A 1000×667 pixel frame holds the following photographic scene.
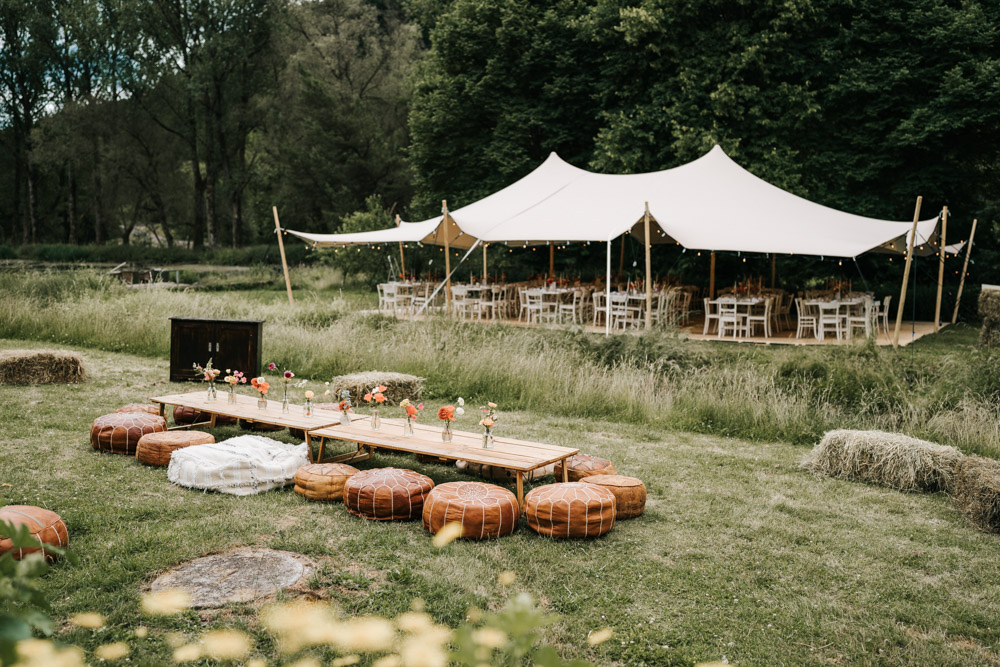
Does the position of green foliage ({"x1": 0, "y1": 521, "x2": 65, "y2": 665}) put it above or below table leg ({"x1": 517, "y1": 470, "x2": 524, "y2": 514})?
above

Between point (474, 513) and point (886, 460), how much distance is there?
3178mm

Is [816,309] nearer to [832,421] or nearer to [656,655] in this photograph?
[832,421]

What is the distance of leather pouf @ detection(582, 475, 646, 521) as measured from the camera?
4539mm

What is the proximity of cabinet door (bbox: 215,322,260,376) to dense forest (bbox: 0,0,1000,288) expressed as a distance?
489 inches

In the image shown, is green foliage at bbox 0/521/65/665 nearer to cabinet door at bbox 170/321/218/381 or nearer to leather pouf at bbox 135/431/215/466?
leather pouf at bbox 135/431/215/466

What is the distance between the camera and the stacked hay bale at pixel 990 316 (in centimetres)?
1112

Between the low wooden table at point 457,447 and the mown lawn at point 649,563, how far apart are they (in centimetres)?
40

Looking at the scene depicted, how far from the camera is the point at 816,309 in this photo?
13969 millimetres

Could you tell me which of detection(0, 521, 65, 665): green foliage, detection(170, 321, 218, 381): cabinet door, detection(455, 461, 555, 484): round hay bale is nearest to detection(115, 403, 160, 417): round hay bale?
detection(170, 321, 218, 381): cabinet door

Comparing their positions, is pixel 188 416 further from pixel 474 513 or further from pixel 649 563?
pixel 649 563

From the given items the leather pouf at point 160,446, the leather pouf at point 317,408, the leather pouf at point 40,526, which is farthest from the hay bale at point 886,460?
the leather pouf at point 40,526

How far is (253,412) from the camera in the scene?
231 inches

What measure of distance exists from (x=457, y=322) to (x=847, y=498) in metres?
6.67

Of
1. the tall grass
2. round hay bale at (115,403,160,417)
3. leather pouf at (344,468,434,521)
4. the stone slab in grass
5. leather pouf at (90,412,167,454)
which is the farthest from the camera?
the tall grass
